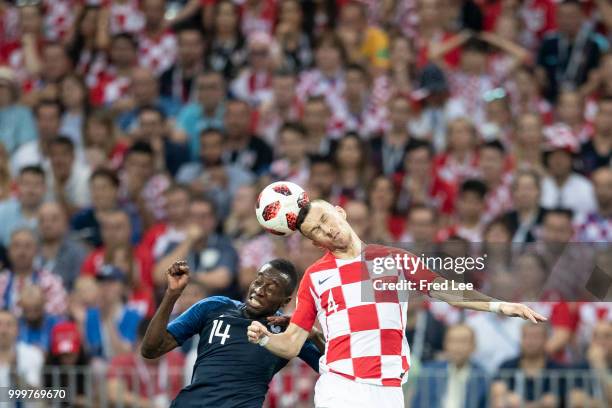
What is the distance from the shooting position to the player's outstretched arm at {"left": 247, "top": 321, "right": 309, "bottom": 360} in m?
8.52

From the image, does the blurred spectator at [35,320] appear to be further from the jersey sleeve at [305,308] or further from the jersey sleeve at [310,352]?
the jersey sleeve at [305,308]

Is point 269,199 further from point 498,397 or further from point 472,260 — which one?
point 498,397

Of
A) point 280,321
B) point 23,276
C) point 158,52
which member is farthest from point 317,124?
point 280,321

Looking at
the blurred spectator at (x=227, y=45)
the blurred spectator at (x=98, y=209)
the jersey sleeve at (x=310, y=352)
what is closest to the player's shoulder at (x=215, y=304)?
the jersey sleeve at (x=310, y=352)

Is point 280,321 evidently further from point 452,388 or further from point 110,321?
point 110,321

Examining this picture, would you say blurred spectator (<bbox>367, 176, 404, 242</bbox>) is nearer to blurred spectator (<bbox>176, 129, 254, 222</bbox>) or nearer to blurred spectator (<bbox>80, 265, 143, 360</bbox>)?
blurred spectator (<bbox>176, 129, 254, 222</bbox>)

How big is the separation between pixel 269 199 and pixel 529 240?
219 inches

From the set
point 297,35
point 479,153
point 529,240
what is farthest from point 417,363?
point 297,35

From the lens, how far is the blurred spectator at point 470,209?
14234 mm

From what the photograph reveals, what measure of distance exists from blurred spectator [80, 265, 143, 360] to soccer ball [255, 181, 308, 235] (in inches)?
205

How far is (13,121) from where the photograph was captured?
16.6 meters

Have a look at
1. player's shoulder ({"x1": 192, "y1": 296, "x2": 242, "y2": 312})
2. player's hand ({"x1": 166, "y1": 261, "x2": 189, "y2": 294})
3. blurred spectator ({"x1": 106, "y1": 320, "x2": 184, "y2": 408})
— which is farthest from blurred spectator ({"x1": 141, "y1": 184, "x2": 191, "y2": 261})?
player's hand ({"x1": 166, "y1": 261, "x2": 189, "y2": 294})

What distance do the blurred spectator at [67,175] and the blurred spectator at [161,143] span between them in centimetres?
73

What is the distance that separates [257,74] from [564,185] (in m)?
4.03
